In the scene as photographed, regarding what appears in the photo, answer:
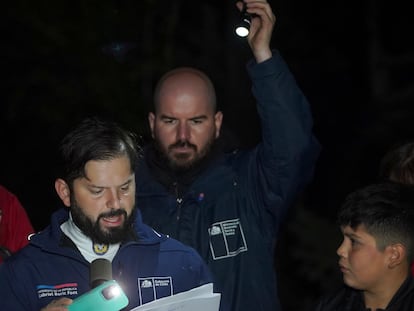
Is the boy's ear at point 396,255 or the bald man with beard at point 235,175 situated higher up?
the bald man with beard at point 235,175

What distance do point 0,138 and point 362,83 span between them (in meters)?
5.53

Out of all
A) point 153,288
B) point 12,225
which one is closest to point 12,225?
point 12,225

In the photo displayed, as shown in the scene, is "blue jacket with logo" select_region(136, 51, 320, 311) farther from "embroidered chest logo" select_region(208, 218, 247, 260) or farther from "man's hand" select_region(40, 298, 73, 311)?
"man's hand" select_region(40, 298, 73, 311)

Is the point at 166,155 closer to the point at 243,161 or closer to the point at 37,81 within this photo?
the point at 243,161

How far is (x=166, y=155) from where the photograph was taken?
3.91 metres

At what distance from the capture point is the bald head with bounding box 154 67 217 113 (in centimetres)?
398

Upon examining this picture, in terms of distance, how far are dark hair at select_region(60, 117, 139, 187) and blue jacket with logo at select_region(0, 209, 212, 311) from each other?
7.8 inches

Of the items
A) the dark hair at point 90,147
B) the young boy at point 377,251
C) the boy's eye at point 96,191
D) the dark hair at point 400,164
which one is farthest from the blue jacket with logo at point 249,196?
the boy's eye at point 96,191

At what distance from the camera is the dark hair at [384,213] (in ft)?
11.8

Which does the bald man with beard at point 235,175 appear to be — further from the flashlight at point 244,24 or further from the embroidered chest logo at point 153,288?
the embroidered chest logo at point 153,288

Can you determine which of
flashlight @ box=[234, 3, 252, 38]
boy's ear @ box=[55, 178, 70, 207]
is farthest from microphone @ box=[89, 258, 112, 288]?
flashlight @ box=[234, 3, 252, 38]

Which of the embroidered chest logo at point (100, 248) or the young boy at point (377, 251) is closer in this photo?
the embroidered chest logo at point (100, 248)

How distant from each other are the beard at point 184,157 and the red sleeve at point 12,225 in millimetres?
659

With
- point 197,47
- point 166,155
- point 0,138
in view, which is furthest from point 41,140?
point 166,155
